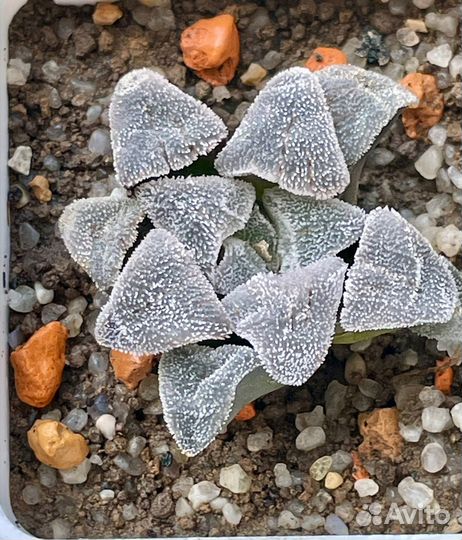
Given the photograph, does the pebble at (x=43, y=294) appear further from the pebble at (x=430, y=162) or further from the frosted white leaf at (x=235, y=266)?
the pebble at (x=430, y=162)

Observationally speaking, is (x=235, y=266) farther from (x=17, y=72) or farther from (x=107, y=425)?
(x=17, y=72)

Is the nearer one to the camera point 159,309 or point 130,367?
point 159,309

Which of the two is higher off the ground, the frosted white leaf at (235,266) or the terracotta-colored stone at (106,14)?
the terracotta-colored stone at (106,14)

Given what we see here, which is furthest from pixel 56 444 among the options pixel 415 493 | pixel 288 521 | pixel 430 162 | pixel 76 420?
pixel 430 162

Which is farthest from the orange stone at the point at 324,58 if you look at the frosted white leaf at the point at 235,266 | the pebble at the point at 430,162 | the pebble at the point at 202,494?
the pebble at the point at 202,494

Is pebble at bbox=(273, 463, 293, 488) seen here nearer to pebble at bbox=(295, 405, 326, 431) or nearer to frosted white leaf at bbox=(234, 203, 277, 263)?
pebble at bbox=(295, 405, 326, 431)

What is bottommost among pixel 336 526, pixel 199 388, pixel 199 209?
pixel 336 526

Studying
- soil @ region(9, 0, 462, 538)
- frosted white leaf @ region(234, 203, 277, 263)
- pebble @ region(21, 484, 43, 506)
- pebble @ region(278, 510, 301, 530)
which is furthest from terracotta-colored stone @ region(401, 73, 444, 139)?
pebble @ region(21, 484, 43, 506)
